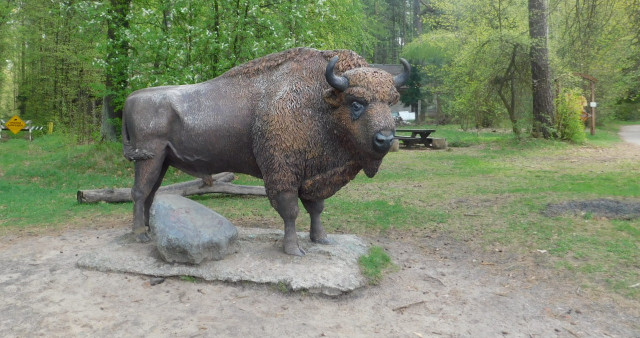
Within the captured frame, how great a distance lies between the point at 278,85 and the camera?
5430mm

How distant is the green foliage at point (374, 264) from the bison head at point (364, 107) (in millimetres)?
1126

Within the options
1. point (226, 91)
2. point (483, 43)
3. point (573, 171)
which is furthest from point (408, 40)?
point (226, 91)

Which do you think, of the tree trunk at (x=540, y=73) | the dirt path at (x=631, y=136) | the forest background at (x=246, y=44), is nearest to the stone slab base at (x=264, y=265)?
the forest background at (x=246, y=44)

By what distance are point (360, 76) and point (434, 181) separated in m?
6.90

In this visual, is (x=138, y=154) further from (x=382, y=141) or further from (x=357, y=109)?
(x=382, y=141)

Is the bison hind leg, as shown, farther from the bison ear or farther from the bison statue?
the bison ear

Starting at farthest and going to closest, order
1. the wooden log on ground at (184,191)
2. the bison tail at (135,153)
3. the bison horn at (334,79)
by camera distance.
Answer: the wooden log on ground at (184,191) → the bison tail at (135,153) → the bison horn at (334,79)

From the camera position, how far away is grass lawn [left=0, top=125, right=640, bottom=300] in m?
6.11

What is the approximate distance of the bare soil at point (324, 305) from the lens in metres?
4.05

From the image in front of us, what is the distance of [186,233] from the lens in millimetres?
5090

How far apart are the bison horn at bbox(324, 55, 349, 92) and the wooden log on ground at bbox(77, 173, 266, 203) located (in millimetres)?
4991

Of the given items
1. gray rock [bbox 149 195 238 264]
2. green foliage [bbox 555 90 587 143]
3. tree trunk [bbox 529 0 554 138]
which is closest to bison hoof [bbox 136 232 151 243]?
gray rock [bbox 149 195 238 264]

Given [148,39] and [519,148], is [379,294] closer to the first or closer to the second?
[148,39]

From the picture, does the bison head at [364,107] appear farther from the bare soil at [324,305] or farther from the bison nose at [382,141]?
the bare soil at [324,305]
